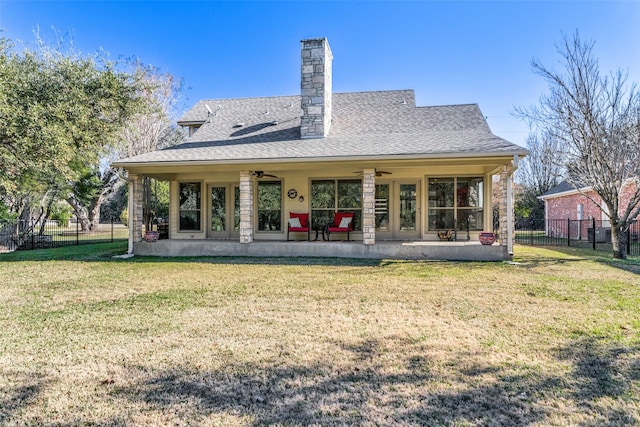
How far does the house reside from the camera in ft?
30.2

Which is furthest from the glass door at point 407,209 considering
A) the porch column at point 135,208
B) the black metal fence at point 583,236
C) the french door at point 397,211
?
the porch column at point 135,208

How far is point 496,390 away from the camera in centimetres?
263

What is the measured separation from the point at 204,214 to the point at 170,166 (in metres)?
2.34

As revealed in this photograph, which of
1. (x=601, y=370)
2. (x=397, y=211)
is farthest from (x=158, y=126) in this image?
(x=601, y=370)

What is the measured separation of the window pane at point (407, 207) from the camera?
11.2 meters

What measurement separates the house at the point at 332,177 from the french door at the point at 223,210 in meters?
0.03

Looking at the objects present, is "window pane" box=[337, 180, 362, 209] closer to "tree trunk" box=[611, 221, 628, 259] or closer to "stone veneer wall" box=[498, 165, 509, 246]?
"stone veneer wall" box=[498, 165, 509, 246]

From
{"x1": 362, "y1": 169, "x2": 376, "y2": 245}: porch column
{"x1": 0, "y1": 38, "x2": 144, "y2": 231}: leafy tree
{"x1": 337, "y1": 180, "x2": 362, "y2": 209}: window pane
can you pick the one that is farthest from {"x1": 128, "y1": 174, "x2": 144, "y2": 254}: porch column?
{"x1": 362, "y1": 169, "x2": 376, "y2": 245}: porch column

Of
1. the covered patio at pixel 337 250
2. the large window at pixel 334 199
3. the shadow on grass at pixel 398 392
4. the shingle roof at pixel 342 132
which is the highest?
the shingle roof at pixel 342 132

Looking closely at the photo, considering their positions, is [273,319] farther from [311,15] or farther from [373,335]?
[311,15]

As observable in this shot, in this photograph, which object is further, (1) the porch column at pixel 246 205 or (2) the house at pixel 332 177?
(1) the porch column at pixel 246 205

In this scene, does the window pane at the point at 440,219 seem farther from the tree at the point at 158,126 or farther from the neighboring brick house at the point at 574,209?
the tree at the point at 158,126

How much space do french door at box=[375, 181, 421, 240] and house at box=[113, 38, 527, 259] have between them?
0.03m

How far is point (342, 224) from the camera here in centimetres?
1075
